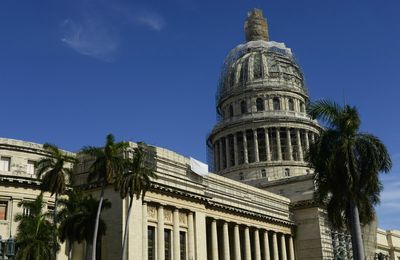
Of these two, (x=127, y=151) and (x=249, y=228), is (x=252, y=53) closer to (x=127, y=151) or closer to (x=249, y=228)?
(x=249, y=228)

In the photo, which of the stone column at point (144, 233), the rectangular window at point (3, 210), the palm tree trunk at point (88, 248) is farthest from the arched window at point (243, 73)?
the rectangular window at point (3, 210)

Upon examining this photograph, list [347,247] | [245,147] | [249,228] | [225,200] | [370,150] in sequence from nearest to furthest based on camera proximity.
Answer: [370,150]
[225,200]
[249,228]
[347,247]
[245,147]

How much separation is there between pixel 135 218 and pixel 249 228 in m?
26.7

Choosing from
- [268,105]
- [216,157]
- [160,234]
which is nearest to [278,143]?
[268,105]

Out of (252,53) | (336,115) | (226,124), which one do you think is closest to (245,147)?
(226,124)

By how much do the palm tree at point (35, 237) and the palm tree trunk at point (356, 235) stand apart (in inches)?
963

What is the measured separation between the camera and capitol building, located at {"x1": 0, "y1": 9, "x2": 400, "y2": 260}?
56.2 m

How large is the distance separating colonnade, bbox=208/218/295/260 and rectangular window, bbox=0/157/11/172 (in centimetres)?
2585

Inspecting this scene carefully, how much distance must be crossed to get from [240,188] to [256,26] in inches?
2370

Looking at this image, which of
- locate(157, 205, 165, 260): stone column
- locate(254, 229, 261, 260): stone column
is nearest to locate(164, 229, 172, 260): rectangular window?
locate(157, 205, 165, 260): stone column

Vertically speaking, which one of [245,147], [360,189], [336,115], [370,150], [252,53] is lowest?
[360,189]

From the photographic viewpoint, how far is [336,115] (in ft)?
120

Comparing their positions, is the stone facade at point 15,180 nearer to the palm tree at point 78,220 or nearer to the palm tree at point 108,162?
the palm tree at point 78,220

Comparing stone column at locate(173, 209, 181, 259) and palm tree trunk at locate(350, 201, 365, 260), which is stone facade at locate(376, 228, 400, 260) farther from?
palm tree trunk at locate(350, 201, 365, 260)
